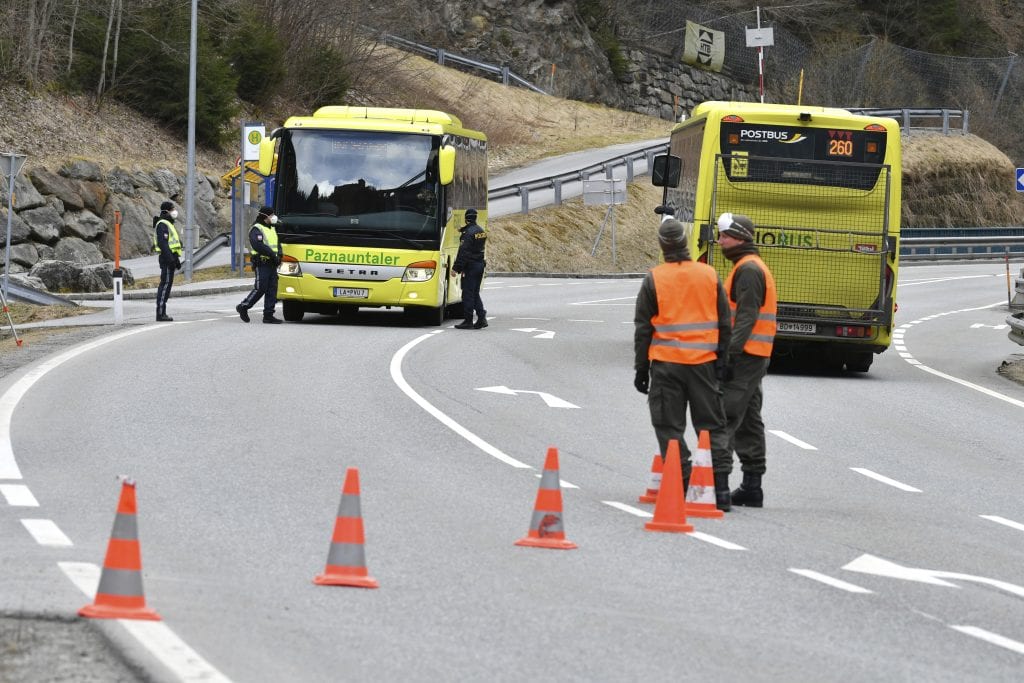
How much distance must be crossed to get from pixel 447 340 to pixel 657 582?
626 inches

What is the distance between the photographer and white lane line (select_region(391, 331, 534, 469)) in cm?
1331

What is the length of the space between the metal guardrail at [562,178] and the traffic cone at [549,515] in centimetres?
3996

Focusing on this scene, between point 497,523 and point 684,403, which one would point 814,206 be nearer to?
point 684,403

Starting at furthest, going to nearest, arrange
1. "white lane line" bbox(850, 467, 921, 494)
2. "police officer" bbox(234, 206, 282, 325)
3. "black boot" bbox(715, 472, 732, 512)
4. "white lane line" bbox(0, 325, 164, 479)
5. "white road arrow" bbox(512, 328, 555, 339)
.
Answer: "white road arrow" bbox(512, 328, 555, 339) → "police officer" bbox(234, 206, 282, 325) → "white lane line" bbox(850, 467, 921, 494) → "white lane line" bbox(0, 325, 164, 479) → "black boot" bbox(715, 472, 732, 512)

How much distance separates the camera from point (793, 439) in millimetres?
15539

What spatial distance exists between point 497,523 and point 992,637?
11.1 feet

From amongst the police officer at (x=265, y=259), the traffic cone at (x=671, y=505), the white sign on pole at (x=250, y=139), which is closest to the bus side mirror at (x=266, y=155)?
the police officer at (x=265, y=259)

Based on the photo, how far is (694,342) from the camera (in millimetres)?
11086

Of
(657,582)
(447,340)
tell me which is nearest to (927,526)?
(657,582)

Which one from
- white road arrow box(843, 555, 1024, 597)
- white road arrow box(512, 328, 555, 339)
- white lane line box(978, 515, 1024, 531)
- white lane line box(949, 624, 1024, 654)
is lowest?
white road arrow box(512, 328, 555, 339)

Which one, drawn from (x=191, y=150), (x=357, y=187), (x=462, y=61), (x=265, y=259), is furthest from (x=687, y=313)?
(x=462, y=61)

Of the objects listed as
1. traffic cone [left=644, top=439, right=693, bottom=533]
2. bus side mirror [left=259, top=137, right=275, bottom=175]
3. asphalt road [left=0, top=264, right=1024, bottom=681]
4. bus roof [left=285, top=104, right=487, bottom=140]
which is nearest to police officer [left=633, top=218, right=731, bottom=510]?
asphalt road [left=0, top=264, right=1024, bottom=681]

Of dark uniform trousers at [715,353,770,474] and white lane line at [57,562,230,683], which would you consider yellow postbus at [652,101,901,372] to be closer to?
dark uniform trousers at [715,353,770,474]

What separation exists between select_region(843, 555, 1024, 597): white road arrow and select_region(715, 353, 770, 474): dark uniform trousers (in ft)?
6.51
